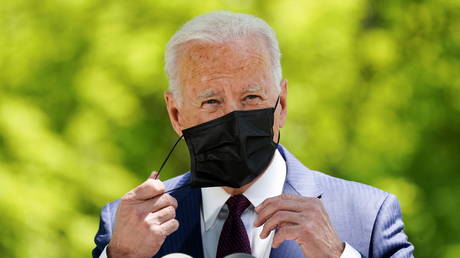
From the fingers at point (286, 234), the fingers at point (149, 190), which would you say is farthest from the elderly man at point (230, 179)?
the fingers at point (286, 234)

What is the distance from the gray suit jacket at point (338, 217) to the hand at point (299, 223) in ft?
1.03

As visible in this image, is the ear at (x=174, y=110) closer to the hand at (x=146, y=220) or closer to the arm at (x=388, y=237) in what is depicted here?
the hand at (x=146, y=220)

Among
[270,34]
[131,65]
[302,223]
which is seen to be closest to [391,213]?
[302,223]

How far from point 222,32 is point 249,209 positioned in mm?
691

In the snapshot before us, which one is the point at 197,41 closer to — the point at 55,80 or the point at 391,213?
the point at 391,213

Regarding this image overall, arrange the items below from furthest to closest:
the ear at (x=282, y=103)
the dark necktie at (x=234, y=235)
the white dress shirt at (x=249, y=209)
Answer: the ear at (x=282, y=103), the white dress shirt at (x=249, y=209), the dark necktie at (x=234, y=235)

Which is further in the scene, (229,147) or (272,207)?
(229,147)

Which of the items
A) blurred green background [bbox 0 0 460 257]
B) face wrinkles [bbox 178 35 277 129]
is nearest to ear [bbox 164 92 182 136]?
face wrinkles [bbox 178 35 277 129]

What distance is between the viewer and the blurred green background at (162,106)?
23.5 ft

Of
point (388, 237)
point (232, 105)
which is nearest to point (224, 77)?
point (232, 105)

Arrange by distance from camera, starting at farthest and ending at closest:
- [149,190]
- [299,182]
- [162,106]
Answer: [162,106]
[299,182]
[149,190]

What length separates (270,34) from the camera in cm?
378

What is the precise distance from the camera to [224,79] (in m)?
3.61

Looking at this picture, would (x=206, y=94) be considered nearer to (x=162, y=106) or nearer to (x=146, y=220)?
(x=146, y=220)
